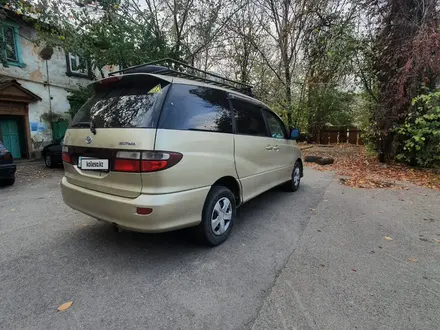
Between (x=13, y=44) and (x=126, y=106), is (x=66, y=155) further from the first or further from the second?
(x=13, y=44)

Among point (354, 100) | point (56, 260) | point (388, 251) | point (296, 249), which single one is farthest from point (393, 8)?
point (56, 260)

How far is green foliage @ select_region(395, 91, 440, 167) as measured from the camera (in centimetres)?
642

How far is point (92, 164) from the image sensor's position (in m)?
2.42

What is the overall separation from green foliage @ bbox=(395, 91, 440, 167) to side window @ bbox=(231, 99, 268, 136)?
195 inches

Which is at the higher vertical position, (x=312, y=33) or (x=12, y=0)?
(x=312, y=33)

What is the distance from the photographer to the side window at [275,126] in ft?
13.5

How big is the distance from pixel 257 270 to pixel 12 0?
27.2 ft

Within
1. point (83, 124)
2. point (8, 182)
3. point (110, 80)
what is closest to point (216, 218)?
point (83, 124)

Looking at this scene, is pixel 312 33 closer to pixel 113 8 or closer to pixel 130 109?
pixel 113 8

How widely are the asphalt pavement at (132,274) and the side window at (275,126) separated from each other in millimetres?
1429

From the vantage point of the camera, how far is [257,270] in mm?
2354

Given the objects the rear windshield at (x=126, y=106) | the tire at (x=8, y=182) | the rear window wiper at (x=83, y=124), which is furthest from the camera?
the tire at (x=8, y=182)

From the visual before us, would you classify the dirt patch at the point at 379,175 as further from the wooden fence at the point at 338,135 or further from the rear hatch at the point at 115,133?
the wooden fence at the point at 338,135

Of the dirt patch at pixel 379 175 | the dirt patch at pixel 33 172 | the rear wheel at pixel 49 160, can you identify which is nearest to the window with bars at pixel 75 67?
the rear wheel at pixel 49 160
